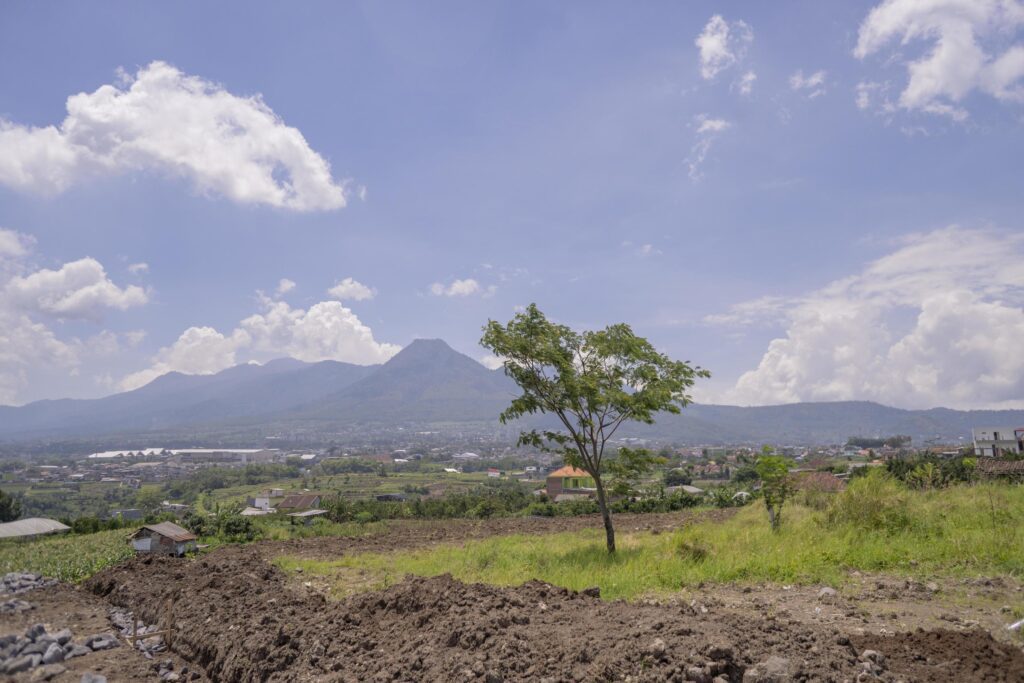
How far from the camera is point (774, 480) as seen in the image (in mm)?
13375

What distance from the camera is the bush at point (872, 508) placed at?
10516mm

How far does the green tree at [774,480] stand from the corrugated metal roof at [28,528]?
86.1 feet

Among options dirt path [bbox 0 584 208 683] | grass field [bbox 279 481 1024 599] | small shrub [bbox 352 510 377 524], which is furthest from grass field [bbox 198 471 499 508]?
grass field [bbox 279 481 1024 599]

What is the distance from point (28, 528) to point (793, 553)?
2782 cm

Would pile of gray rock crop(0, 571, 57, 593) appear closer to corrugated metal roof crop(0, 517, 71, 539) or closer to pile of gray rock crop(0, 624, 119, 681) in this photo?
pile of gray rock crop(0, 624, 119, 681)

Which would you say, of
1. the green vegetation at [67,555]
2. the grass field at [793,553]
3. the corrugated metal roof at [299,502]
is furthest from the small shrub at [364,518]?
the corrugated metal roof at [299,502]

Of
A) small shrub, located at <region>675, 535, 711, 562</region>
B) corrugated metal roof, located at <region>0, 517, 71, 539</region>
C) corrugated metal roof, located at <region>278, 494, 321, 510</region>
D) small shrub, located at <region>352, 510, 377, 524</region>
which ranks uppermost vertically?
small shrub, located at <region>675, 535, 711, 562</region>

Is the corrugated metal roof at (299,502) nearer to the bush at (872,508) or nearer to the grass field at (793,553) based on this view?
the grass field at (793,553)

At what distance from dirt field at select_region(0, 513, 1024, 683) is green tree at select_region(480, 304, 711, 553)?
4.76 metres

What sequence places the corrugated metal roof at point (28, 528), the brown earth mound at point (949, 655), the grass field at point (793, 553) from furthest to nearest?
the corrugated metal roof at point (28, 528), the grass field at point (793, 553), the brown earth mound at point (949, 655)

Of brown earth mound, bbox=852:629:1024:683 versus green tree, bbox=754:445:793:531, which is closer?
brown earth mound, bbox=852:629:1024:683

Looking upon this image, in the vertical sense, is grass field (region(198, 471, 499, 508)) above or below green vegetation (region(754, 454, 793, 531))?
below

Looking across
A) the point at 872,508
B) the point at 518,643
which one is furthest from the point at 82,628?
the point at 872,508

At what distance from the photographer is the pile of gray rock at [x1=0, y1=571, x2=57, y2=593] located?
13.4 m
